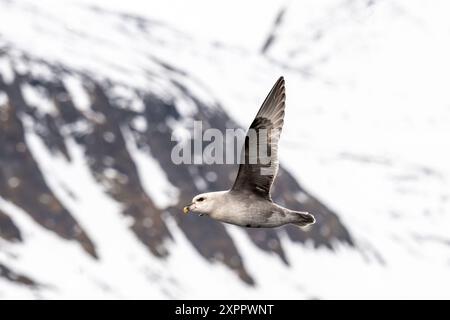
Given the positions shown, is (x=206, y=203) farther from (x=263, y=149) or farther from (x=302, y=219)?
(x=302, y=219)

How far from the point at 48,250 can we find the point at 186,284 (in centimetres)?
2749

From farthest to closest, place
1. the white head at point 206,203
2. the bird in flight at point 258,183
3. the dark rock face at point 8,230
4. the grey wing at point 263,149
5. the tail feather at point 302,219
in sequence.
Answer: the dark rock face at point 8,230 → the tail feather at point 302,219 → the grey wing at point 263,149 → the bird in flight at point 258,183 → the white head at point 206,203

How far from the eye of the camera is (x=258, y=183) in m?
25.5

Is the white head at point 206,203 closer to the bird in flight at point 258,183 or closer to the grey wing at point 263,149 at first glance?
the bird in flight at point 258,183

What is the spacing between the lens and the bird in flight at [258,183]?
25.1 meters

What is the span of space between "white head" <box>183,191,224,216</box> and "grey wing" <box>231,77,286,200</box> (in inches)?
23.3

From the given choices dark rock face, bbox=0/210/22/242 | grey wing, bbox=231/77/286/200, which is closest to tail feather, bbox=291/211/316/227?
grey wing, bbox=231/77/286/200

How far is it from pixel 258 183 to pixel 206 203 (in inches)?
56.9

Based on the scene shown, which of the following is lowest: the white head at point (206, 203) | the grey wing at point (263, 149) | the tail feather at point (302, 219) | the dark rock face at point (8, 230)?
the dark rock face at point (8, 230)

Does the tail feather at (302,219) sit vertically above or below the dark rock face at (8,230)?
above

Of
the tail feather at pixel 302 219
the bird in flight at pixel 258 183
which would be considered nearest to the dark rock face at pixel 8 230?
the tail feather at pixel 302 219

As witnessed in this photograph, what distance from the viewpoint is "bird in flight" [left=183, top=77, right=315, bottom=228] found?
82.4ft
